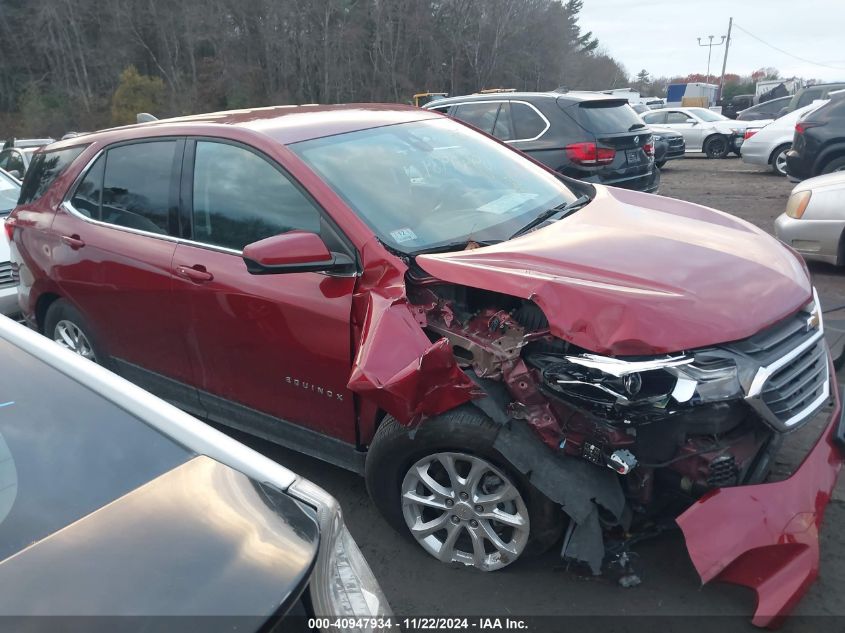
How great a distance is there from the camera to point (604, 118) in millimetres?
7359

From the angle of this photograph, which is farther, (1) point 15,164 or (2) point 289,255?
(1) point 15,164

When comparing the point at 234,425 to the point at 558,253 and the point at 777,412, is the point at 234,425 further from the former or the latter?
the point at 777,412

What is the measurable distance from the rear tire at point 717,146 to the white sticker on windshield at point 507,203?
16.5m

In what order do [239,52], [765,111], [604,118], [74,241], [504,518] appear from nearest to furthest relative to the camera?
[504,518] → [74,241] → [604,118] → [765,111] → [239,52]

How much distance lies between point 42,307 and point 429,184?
296 centimetres

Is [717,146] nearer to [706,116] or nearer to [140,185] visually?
[706,116]

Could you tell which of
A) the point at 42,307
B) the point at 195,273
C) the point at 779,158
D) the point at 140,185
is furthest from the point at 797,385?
the point at 779,158

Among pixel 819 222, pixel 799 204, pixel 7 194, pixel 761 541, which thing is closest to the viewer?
pixel 761 541

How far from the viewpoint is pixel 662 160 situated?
575 inches

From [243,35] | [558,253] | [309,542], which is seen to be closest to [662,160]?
[558,253]

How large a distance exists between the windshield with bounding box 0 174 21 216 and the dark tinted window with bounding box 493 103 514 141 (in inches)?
209

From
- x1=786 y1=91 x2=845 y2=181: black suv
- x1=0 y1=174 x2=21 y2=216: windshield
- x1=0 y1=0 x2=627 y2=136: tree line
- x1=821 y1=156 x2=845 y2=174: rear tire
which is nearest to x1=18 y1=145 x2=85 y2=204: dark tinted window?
x1=0 y1=174 x2=21 y2=216: windshield

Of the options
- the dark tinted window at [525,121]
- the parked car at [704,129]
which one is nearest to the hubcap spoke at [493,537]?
the dark tinted window at [525,121]

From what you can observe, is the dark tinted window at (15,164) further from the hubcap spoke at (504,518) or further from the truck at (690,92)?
the truck at (690,92)
